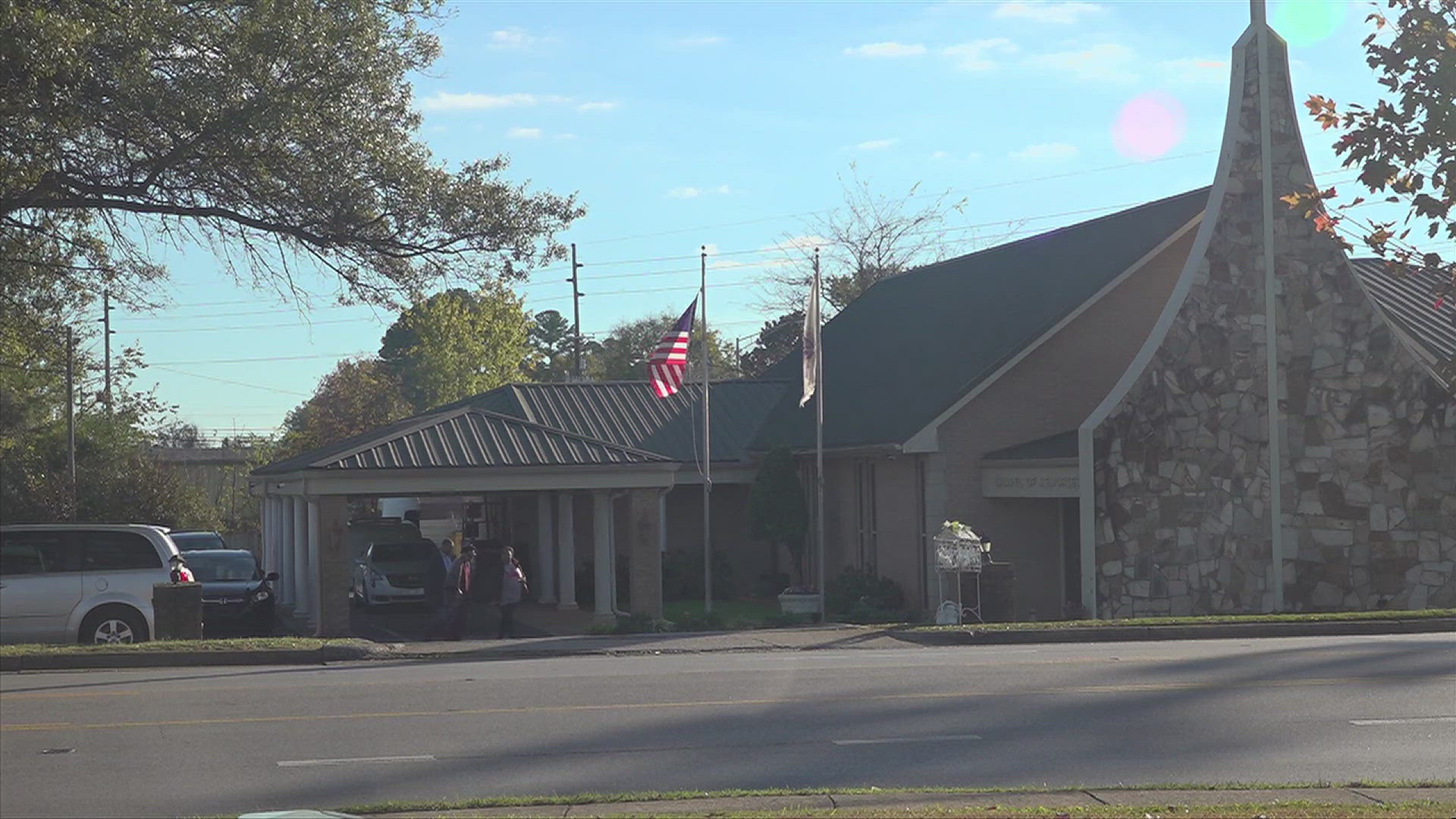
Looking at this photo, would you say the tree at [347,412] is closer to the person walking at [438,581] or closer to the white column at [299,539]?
the white column at [299,539]

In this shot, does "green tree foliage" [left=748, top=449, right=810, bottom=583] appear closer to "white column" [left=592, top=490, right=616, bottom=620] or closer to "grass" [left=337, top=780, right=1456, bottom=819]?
"white column" [left=592, top=490, right=616, bottom=620]

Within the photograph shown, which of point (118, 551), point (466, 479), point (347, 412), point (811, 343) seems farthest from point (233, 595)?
point (347, 412)

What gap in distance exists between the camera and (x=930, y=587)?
28656 millimetres

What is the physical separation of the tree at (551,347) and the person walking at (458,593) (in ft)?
214

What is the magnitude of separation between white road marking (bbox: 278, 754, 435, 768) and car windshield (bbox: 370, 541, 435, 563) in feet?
74.4

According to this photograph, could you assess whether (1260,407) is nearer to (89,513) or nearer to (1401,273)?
A: (1401,273)

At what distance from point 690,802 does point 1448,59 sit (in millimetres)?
6236

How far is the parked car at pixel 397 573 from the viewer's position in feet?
111

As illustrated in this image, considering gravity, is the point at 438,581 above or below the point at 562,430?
below

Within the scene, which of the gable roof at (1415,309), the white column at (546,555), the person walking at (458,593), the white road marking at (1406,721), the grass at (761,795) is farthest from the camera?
the white column at (546,555)

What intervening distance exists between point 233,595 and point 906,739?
18322 millimetres

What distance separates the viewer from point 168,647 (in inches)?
757

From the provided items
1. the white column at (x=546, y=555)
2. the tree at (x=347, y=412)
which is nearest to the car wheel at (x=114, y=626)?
the white column at (x=546, y=555)

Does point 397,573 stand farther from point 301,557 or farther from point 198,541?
point 198,541
